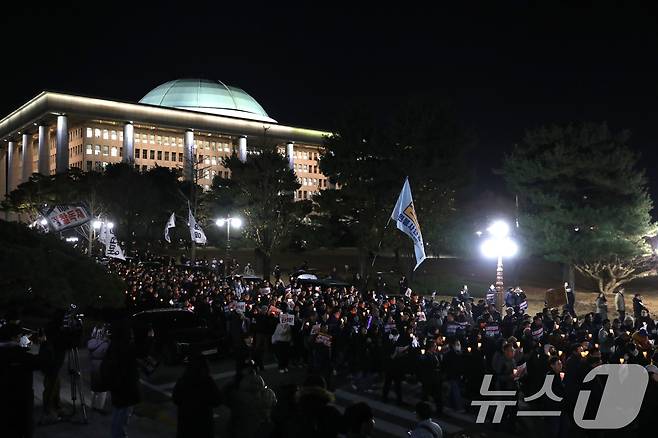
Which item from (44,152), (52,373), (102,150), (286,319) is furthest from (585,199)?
(102,150)

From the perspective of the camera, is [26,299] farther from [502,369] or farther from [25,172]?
[25,172]

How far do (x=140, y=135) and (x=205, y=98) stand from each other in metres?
19.5

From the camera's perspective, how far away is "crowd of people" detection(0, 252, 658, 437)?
6.35 m

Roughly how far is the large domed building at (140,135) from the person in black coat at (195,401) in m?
68.3

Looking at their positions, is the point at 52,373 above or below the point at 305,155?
below

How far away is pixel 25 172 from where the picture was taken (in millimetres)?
91438

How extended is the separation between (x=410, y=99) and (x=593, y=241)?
12622mm

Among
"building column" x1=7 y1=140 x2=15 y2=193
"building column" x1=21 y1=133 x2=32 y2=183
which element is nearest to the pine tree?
"building column" x1=21 y1=133 x2=32 y2=183

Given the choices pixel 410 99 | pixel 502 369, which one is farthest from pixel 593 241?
pixel 502 369

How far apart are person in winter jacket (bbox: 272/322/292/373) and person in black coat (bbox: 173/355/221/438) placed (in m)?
8.34

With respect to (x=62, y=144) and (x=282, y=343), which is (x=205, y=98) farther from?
(x=282, y=343)

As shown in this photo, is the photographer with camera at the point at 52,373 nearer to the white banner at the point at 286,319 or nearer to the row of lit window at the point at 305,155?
the white banner at the point at 286,319

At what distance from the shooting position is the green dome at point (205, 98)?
105625mm

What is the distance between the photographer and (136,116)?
275ft
